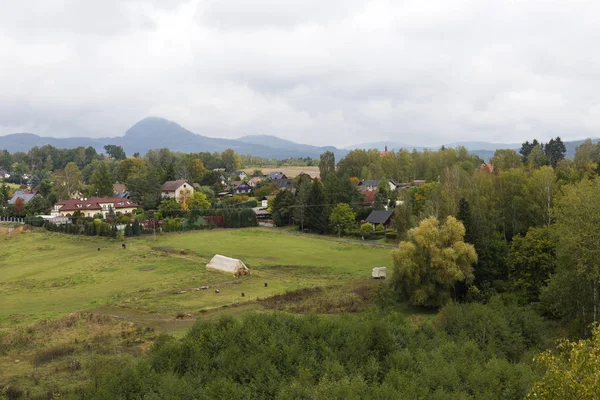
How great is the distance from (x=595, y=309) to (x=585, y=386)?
1764 centimetres

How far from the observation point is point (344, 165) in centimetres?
10950

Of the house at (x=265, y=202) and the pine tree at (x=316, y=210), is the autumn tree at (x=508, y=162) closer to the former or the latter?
the pine tree at (x=316, y=210)

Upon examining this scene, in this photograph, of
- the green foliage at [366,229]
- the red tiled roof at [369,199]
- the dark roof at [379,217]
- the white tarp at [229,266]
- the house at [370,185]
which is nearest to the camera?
the white tarp at [229,266]

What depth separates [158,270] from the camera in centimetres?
3941

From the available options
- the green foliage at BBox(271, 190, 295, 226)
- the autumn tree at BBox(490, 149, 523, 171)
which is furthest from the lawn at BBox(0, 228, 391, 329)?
the autumn tree at BBox(490, 149, 523, 171)

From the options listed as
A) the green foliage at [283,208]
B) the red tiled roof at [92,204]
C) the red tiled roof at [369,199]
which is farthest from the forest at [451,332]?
the red tiled roof at [92,204]

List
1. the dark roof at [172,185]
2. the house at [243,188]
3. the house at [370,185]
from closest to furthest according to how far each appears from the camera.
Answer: the dark roof at [172,185] < the house at [370,185] < the house at [243,188]

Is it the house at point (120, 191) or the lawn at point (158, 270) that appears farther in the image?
the house at point (120, 191)

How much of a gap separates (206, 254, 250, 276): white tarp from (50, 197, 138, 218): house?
39.6 m

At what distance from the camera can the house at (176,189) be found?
79625 millimetres

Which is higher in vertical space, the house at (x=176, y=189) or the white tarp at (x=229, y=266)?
the house at (x=176, y=189)

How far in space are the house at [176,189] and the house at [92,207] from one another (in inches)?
335

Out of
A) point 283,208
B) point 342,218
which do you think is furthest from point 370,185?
point 342,218

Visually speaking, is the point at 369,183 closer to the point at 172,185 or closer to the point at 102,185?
the point at 172,185
